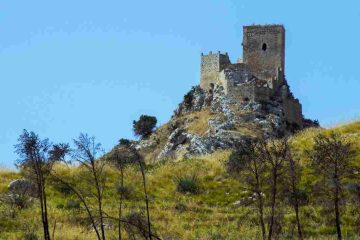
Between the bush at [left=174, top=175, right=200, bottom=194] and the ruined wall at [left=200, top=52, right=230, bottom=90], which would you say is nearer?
the bush at [left=174, top=175, right=200, bottom=194]

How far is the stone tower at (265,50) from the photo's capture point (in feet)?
272

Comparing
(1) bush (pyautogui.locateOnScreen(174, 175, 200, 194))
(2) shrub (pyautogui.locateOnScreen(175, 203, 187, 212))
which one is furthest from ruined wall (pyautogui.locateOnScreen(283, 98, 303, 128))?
(2) shrub (pyautogui.locateOnScreen(175, 203, 187, 212))

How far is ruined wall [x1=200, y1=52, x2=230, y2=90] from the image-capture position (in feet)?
270

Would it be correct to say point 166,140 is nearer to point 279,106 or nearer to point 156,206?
point 279,106

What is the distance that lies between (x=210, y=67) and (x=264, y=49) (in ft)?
22.0

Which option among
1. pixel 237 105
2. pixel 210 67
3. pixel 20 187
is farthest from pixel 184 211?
pixel 210 67

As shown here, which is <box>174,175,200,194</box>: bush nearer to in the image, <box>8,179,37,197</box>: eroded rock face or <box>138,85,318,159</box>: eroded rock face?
<box>8,179,37,197</box>: eroded rock face

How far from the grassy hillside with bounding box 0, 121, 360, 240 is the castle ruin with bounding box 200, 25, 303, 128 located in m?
47.1

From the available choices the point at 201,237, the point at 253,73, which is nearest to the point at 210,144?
the point at 253,73

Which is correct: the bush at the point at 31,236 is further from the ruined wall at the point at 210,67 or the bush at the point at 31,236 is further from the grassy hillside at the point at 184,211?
the ruined wall at the point at 210,67

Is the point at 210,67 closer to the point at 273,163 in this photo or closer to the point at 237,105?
the point at 237,105

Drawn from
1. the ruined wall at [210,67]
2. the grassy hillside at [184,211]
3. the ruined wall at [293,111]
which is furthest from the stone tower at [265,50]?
the grassy hillside at [184,211]

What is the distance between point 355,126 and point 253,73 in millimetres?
50393

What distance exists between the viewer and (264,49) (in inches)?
3312
